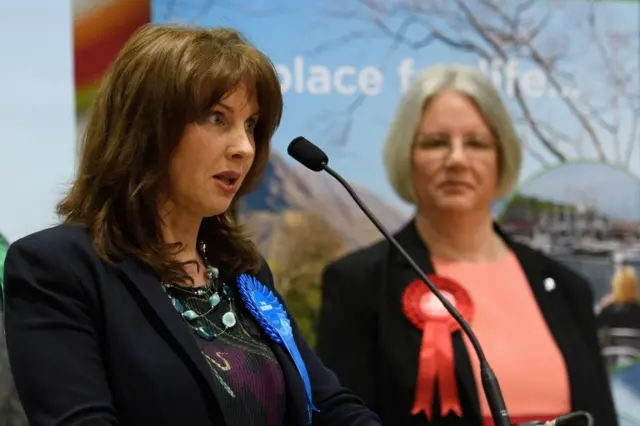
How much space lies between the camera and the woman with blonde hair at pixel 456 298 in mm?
1955

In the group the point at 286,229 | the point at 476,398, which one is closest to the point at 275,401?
the point at 476,398

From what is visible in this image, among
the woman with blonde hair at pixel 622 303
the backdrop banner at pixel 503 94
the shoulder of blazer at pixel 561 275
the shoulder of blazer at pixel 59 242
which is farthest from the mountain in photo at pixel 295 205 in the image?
the shoulder of blazer at pixel 59 242

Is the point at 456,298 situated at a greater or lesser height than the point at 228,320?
lesser

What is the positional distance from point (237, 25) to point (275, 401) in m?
1.19

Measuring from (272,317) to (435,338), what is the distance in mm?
727

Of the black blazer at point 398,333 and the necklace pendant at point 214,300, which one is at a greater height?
the necklace pendant at point 214,300

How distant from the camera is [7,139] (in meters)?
1.93

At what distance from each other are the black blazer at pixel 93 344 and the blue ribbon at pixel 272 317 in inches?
7.7

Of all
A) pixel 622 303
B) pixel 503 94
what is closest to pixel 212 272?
pixel 503 94

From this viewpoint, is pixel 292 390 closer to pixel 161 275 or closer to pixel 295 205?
pixel 161 275

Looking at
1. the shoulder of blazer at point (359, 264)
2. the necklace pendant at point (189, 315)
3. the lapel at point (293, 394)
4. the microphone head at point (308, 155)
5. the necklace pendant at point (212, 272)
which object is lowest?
the lapel at point (293, 394)

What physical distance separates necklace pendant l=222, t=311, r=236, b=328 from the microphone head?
0.26 metres

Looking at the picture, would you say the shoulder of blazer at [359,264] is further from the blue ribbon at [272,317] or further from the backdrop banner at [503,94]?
the blue ribbon at [272,317]

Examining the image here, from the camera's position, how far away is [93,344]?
1082 mm
